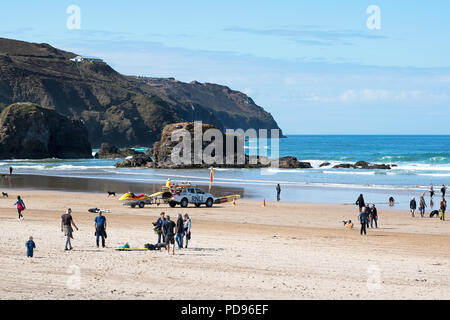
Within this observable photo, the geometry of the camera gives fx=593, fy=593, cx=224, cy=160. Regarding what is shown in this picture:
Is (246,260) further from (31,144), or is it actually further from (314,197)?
(31,144)

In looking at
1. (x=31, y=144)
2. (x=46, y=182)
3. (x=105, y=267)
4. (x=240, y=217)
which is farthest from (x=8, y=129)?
(x=105, y=267)

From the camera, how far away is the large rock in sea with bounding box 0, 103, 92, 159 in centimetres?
11962

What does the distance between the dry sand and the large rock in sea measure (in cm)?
9334

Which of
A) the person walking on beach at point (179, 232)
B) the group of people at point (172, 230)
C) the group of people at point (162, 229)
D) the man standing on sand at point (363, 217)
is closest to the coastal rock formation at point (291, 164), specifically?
the man standing on sand at point (363, 217)

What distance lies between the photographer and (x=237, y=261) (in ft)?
61.1

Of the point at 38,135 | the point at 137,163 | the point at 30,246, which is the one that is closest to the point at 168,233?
the point at 30,246

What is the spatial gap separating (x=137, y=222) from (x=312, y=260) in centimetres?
1226

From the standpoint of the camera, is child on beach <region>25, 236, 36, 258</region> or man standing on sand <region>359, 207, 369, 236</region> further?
man standing on sand <region>359, 207, 369, 236</region>

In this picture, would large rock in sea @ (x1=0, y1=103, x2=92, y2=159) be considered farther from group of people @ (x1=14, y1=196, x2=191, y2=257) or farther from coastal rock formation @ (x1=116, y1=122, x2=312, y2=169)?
group of people @ (x1=14, y1=196, x2=191, y2=257)

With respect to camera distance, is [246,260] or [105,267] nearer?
[105,267]

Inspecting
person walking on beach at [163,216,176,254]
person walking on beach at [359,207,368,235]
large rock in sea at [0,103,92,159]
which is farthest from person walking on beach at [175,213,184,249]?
large rock in sea at [0,103,92,159]
